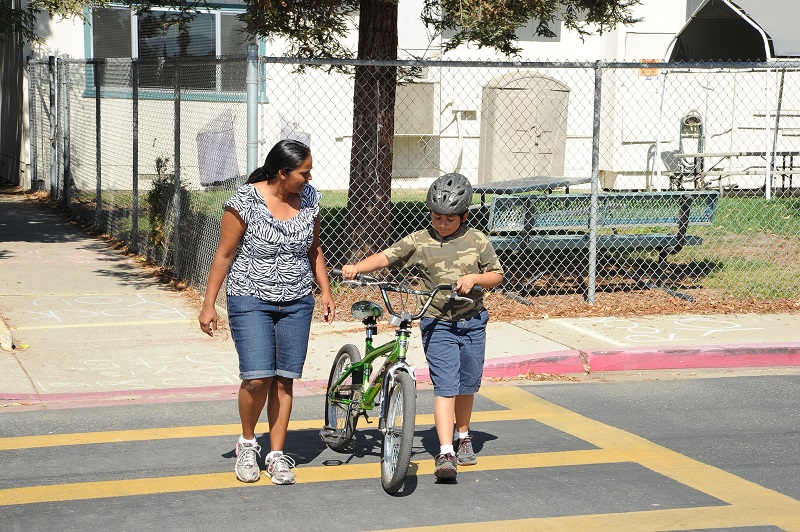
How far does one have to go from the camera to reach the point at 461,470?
5988 millimetres

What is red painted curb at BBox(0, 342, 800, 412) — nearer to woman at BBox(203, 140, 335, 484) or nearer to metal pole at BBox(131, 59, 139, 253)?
woman at BBox(203, 140, 335, 484)

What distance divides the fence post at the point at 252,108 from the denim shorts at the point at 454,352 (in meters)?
3.69

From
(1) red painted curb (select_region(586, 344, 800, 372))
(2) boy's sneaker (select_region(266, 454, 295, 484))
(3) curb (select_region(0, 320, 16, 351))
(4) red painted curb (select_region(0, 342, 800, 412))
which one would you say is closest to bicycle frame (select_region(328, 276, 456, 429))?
(2) boy's sneaker (select_region(266, 454, 295, 484))

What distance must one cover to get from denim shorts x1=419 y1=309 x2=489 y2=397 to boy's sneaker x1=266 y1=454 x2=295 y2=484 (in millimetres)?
879

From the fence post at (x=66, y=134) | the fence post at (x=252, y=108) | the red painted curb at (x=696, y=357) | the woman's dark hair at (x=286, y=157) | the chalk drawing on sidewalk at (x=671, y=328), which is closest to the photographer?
the woman's dark hair at (x=286, y=157)

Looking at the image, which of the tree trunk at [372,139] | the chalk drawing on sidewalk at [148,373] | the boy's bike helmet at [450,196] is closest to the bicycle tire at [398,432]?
the boy's bike helmet at [450,196]

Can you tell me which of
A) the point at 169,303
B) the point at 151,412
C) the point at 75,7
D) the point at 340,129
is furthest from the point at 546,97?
the point at 151,412

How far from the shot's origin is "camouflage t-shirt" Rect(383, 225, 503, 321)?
5.83m

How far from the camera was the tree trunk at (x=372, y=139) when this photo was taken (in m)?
10.9

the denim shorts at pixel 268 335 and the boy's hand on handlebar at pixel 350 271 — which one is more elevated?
the boy's hand on handlebar at pixel 350 271

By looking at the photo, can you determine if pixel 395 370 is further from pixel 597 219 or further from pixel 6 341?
pixel 597 219

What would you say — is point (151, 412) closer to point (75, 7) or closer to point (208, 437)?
point (208, 437)

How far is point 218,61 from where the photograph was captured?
975 centimetres

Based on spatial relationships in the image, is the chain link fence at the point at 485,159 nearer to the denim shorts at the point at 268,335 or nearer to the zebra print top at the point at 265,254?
the zebra print top at the point at 265,254
